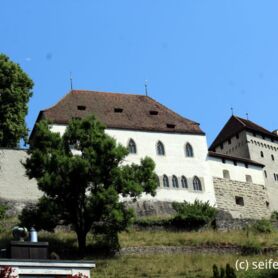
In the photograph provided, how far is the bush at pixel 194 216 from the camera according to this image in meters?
49.6

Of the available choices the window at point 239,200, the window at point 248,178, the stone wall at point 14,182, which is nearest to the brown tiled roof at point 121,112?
the stone wall at point 14,182

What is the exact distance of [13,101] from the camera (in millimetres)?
55719

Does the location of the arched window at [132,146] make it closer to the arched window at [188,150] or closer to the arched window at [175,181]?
the arched window at [175,181]

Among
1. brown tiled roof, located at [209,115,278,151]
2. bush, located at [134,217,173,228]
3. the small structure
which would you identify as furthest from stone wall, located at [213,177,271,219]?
the small structure

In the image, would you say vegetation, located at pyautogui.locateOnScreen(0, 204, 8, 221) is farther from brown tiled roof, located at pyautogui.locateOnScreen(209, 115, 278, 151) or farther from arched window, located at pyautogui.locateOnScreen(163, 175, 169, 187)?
brown tiled roof, located at pyautogui.locateOnScreen(209, 115, 278, 151)

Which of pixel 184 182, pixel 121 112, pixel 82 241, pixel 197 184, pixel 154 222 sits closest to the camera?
pixel 82 241

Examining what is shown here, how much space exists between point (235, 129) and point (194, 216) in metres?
21.5

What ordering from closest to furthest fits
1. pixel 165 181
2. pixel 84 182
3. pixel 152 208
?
pixel 84 182 < pixel 152 208 < pixel 165 181

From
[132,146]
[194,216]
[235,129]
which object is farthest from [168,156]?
[235,129]

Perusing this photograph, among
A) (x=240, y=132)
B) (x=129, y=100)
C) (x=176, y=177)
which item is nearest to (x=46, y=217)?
(x=176, y=177)

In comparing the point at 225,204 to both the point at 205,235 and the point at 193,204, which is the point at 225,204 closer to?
the point at 193,204

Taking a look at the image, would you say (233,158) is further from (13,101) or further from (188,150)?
(13,101)

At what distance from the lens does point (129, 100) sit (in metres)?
61.9

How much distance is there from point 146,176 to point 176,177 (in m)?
14.9
